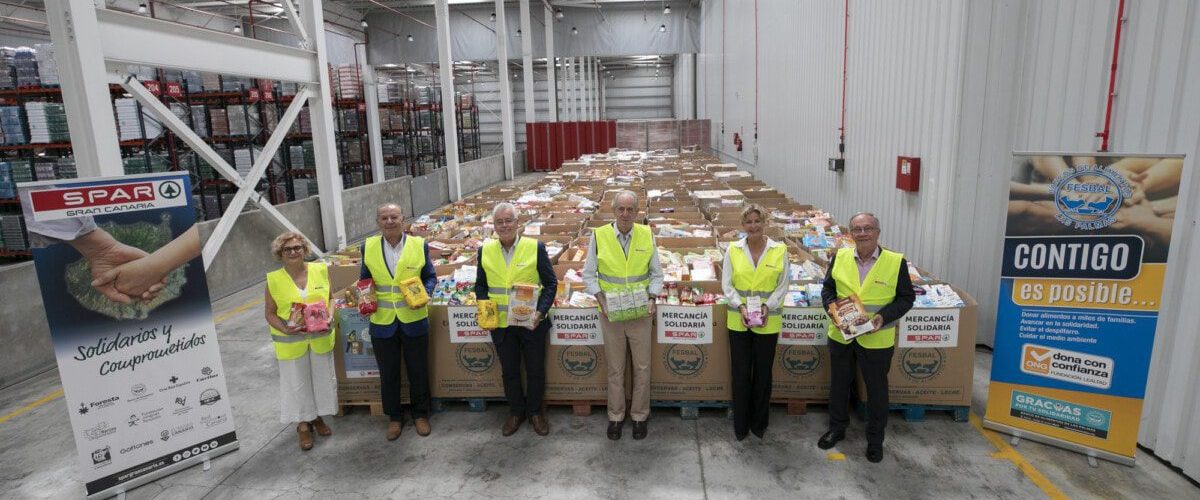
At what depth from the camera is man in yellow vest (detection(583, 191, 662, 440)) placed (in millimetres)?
4930

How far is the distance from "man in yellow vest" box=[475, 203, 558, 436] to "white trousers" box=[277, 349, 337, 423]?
55.3 inches

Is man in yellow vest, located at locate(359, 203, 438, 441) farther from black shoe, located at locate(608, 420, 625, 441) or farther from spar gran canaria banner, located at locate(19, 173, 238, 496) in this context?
black shoe, located at locate(608, 420, 625, 441)

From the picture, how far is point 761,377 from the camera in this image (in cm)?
490

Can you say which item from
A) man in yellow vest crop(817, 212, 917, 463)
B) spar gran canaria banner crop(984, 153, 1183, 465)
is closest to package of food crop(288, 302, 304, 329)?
man in yellow vest crop(817, 212, 917, 463)

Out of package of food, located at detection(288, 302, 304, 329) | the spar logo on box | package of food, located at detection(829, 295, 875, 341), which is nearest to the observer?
the spar logo on box

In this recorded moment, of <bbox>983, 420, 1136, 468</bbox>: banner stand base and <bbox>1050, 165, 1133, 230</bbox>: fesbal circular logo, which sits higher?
<bbox>1050, 165, 1133, 230</bbox>: fesbal circular logo

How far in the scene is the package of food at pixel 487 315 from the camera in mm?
4961

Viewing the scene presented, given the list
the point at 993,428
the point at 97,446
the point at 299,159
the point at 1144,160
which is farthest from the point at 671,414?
the point at 299,159

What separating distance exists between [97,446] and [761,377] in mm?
4829

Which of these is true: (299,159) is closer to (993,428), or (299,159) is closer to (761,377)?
(761,377)

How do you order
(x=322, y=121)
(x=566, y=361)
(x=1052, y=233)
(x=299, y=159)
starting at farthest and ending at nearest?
1. (x=299, y=159)
2. (x=322, y=121)
3. (x=566, y=361)
4. (x=1052, y=233)

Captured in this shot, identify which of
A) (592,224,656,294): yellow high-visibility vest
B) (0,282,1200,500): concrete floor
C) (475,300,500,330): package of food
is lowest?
(0,282,1200,500): concrete floor

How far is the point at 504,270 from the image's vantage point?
5035 mm

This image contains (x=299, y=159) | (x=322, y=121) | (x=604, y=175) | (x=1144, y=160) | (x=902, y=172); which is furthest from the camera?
(x=299, y=159)
